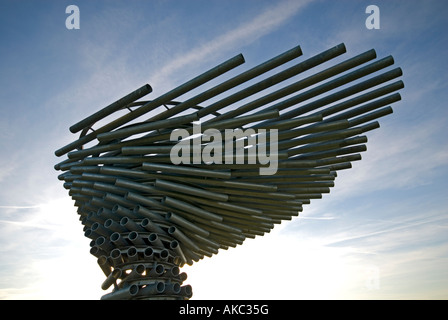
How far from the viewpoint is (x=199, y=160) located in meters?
9.09

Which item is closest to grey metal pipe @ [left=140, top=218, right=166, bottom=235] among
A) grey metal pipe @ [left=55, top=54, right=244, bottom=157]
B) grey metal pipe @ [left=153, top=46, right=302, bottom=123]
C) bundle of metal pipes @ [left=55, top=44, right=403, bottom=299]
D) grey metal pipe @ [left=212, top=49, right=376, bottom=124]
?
bundle of metal pipes @ [left=55, top=44, right=403, bottom=299]

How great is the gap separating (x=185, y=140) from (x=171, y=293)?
3.42m

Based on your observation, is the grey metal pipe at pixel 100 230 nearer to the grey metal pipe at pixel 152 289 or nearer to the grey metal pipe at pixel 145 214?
the grey metal pipe at pixel 145 214

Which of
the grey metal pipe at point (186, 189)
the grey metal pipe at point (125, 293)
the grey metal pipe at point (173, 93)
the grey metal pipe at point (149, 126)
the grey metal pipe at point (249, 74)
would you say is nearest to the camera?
the grey metal pipe at point (249, 74)

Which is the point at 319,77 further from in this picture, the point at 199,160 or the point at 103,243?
the point at 103,243

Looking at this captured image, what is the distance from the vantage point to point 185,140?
9.23 m

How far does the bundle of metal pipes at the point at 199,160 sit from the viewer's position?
8.52 metres

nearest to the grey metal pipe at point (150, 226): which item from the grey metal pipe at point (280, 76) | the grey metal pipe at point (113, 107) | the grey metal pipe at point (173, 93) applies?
the grey metal pipe at point (173, 93)

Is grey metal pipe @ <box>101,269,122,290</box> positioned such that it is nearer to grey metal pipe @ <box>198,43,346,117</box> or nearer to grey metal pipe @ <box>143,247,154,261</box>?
grey metal pipe @ <box>143,247,154,261</box>

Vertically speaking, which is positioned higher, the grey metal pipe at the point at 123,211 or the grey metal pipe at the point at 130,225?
the grey metal pipe at the point at 123,211

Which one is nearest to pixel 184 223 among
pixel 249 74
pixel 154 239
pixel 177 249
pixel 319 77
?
pixel 177 249

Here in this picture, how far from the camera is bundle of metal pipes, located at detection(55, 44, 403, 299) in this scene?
852 cm
